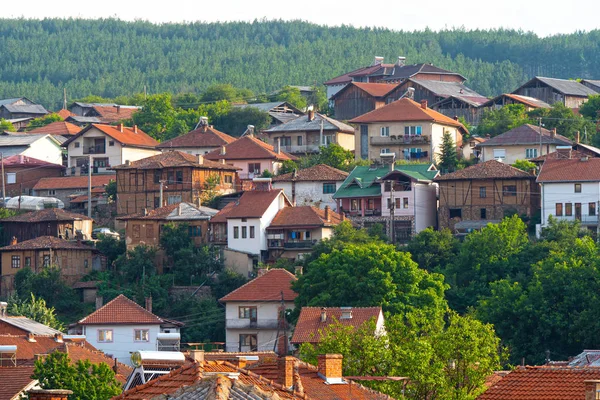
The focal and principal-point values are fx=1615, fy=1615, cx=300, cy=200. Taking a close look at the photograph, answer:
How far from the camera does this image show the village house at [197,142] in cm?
10112

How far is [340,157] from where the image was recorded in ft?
301

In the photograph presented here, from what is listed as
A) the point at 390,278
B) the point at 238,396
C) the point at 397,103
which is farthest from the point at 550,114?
the point at 238,396

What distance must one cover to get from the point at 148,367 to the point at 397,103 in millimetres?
71456

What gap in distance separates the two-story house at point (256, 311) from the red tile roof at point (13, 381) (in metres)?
29.7

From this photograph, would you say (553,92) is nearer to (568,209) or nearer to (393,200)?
(393,200)

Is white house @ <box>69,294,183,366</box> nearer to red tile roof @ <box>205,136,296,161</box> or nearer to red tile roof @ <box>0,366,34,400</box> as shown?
red tile roof @ <box>205,136,296,161</box>

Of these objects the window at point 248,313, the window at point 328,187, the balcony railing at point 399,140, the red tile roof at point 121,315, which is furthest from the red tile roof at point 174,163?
the window at point 248,313

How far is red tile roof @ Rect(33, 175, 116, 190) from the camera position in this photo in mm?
95062

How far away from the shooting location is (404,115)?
94.2 metres

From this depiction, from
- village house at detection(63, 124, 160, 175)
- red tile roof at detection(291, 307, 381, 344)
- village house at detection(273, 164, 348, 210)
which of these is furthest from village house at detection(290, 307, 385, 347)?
village house at detection(63, 124, 160, 175)

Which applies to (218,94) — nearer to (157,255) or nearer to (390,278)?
(157,255)

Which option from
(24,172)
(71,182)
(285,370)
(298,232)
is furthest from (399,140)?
(285,370)

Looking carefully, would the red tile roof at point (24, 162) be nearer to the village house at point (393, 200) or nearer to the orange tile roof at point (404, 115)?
the orange tile roof at point (404, 115)

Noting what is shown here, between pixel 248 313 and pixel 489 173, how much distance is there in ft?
52.7
